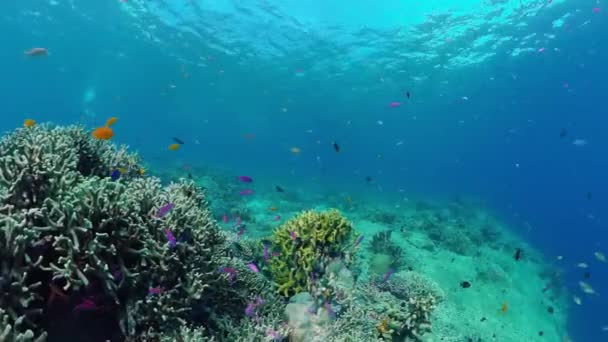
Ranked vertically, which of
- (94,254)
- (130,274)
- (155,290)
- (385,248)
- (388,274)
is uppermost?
(94,254)

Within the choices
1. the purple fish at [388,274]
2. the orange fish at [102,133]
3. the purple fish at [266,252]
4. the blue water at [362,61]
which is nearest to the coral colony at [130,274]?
the orange fish at [102,133]

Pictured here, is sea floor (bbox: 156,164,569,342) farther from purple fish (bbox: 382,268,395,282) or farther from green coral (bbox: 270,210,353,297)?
green coral (bbox: 270,210,353,297)

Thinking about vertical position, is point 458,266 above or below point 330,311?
below

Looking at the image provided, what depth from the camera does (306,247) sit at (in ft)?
21.5

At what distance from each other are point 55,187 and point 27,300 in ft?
4.14

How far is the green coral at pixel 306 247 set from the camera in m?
6.27

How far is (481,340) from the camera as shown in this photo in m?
9.37

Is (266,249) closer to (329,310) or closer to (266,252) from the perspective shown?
(266,252)

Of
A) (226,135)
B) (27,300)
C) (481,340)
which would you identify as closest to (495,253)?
(481,340)

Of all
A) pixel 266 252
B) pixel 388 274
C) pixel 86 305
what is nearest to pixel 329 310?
pixel 266 252

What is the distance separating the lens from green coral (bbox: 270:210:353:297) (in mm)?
6266

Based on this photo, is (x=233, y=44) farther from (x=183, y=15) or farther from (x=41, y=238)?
(x=41, y=238)

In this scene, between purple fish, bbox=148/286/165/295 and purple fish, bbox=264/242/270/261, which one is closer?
purple fish, bbox=148/286/165/295

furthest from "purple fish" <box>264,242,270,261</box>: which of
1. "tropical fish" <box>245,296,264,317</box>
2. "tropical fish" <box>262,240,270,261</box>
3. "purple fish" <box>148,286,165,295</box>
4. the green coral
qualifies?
"purple fish" <box>148,286,165,295</box>
